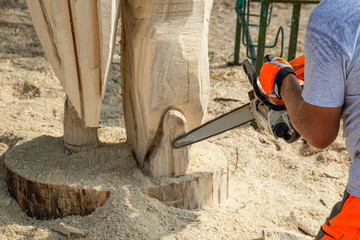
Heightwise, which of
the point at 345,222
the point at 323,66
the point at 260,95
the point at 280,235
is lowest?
the point at 280,235

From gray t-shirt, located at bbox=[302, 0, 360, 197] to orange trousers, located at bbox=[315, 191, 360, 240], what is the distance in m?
0.33

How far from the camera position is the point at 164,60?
92.8 inches

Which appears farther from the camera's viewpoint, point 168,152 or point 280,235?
point 168,152

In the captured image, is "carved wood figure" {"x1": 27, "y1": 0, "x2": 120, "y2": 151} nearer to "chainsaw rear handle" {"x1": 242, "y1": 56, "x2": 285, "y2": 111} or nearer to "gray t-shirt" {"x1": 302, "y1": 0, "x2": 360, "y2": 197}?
"chainsaw rear handle" {"x1": 242, "y1": 56, "x2": 285, "y2": 111}

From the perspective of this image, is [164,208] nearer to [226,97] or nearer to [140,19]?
[140,19]

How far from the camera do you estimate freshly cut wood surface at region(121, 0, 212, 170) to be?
7.64 feet

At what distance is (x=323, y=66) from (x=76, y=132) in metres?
1.57

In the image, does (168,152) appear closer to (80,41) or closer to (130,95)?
(130,95)

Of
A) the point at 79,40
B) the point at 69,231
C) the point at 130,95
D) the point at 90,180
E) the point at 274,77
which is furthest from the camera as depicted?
the point at 130,95

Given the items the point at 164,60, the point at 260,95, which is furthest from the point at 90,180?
the point at 260,95

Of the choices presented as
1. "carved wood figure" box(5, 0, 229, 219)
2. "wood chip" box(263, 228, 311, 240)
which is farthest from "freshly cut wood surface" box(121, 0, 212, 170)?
"wood chip" box(263, 228, 311, 240)

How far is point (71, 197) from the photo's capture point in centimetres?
247

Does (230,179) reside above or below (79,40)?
below

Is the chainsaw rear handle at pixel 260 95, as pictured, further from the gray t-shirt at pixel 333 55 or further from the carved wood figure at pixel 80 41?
the carved wood figure at pixel 80 41
